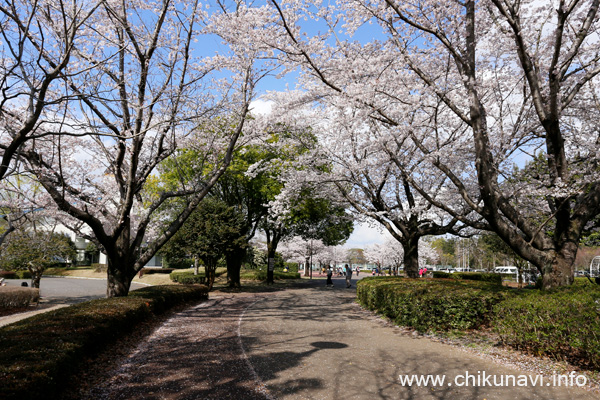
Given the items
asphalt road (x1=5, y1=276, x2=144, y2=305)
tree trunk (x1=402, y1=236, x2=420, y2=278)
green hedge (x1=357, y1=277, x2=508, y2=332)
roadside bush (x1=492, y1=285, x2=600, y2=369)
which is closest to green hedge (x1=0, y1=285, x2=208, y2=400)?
green hedge (x1=357, y1=277, x2=508, y2=332)

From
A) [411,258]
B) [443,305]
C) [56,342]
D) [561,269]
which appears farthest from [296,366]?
[411,258]

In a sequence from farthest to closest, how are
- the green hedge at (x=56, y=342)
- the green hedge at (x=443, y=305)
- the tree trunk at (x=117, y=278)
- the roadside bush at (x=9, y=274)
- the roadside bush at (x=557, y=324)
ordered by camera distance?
the roadside bush at (x=9, y=274) → the tree trunk at (x=117, y=278) → the green hedge at (x=443, y=305) → the roadside bush at (x=557, y=324) → the green hedge at (x=56, y=342)

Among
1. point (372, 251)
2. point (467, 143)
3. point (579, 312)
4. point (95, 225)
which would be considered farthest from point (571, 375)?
point (372, 251)

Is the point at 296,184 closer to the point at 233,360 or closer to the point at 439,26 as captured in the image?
the point at 439,26

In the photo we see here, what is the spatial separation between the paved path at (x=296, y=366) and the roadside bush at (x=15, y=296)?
9.07 meters

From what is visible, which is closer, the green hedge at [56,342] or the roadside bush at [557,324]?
the green hedge at [56,342]

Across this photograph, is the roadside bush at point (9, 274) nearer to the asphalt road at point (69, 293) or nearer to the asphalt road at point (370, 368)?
the asphalt road at point (69, 293)

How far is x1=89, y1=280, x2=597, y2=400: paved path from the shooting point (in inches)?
183

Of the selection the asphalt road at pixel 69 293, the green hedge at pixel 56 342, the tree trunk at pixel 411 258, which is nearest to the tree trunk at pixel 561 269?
the tree trunk at pixel 411 258

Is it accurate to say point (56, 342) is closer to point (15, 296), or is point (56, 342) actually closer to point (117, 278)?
point (117, 278)

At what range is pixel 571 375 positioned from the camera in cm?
523

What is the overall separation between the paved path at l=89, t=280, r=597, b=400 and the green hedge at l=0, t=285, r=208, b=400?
0.58 m

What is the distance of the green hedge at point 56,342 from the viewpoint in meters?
3.72

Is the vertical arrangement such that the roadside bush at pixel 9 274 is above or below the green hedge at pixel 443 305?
below
